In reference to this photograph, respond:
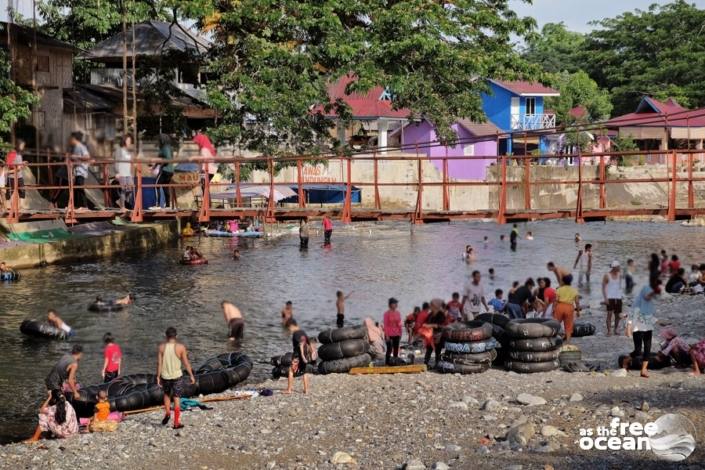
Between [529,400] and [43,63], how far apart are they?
2860 cm

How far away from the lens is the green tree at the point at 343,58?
3066 centimetres

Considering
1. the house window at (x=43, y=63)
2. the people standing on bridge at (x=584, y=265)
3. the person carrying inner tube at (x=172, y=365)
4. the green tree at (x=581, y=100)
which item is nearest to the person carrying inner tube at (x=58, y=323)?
the person carrying inner tube at (x=172, y=365)

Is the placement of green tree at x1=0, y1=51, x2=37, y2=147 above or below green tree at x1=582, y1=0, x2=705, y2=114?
below

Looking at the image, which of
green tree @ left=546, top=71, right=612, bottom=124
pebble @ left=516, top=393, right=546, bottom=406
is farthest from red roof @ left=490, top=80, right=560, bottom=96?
pebble @ left=516, top=393, right=546, bottom=406

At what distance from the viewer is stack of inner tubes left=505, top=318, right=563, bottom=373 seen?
20812 mm

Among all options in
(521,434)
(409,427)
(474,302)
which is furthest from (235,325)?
(521,434)

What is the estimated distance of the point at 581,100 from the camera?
228 ft

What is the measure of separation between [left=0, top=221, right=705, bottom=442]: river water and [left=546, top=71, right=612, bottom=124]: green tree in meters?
11.3

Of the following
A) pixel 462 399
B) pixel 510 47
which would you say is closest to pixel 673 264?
pixel 510 47

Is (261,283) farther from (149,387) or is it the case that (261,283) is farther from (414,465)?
(414,465)

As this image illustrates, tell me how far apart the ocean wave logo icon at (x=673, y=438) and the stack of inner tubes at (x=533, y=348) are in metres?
4.51

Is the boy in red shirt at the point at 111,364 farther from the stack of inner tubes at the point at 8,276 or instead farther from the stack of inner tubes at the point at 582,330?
the stack of inner tubes at the point at 8,276

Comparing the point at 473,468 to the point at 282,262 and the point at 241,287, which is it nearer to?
the point at 241,287

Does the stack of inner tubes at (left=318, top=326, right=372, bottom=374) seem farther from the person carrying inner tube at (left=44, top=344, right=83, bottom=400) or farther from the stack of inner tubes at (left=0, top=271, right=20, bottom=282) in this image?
the stack of inner tubes at (left=0, top=271, right=20, bottom=282)
